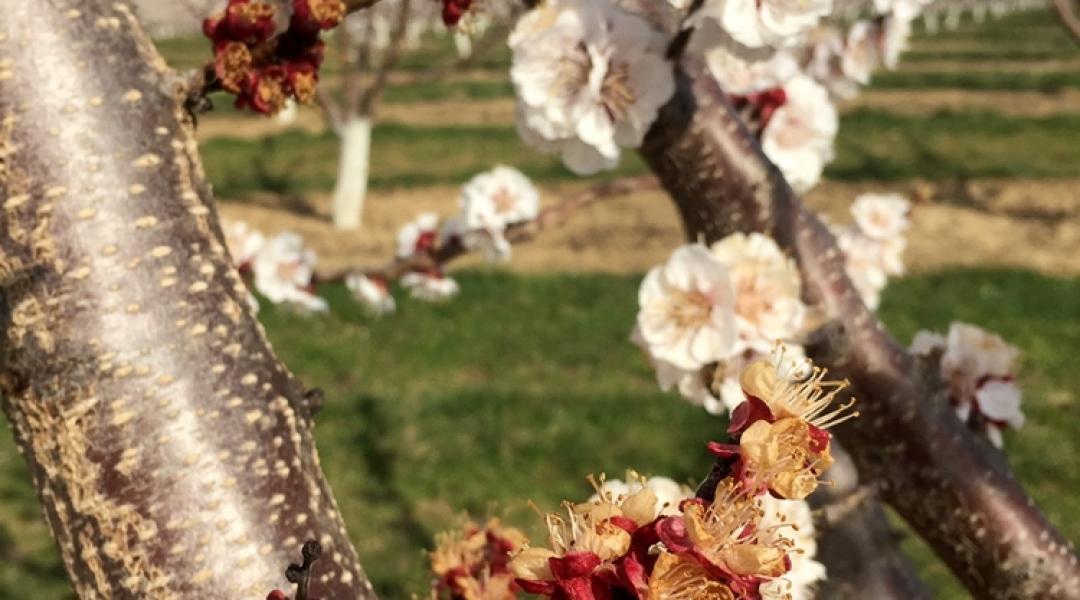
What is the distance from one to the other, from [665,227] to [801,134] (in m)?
8.22

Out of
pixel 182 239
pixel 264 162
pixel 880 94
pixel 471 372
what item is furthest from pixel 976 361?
pixel 880 94

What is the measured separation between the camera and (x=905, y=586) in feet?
4.60

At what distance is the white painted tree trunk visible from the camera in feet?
34.6

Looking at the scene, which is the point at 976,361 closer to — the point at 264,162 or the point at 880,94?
the point at 264,162

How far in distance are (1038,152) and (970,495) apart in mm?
12349

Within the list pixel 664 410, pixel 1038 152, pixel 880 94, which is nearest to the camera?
pixel 664 410

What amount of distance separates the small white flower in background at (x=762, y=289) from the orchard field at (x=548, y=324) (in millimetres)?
535

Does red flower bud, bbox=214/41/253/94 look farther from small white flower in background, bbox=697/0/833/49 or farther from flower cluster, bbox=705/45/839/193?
flower cluster, bbox=705/45/839/193

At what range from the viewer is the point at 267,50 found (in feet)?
3.26

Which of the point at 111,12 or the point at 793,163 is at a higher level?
the point at 111,12

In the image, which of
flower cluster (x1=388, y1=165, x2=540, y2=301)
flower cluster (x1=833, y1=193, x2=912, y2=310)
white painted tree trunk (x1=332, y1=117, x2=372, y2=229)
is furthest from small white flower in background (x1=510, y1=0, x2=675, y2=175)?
white painted tree trunk (x1=332, y1=117, x2=372, y2=229)

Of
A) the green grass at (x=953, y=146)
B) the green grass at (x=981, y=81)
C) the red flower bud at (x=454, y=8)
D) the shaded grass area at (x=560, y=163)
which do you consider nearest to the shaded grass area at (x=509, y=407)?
the red flower bud at (x=454, y=8)

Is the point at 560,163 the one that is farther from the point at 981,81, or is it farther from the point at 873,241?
the point at 873,241

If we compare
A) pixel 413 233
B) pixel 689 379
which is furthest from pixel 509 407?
pixel 689 379
